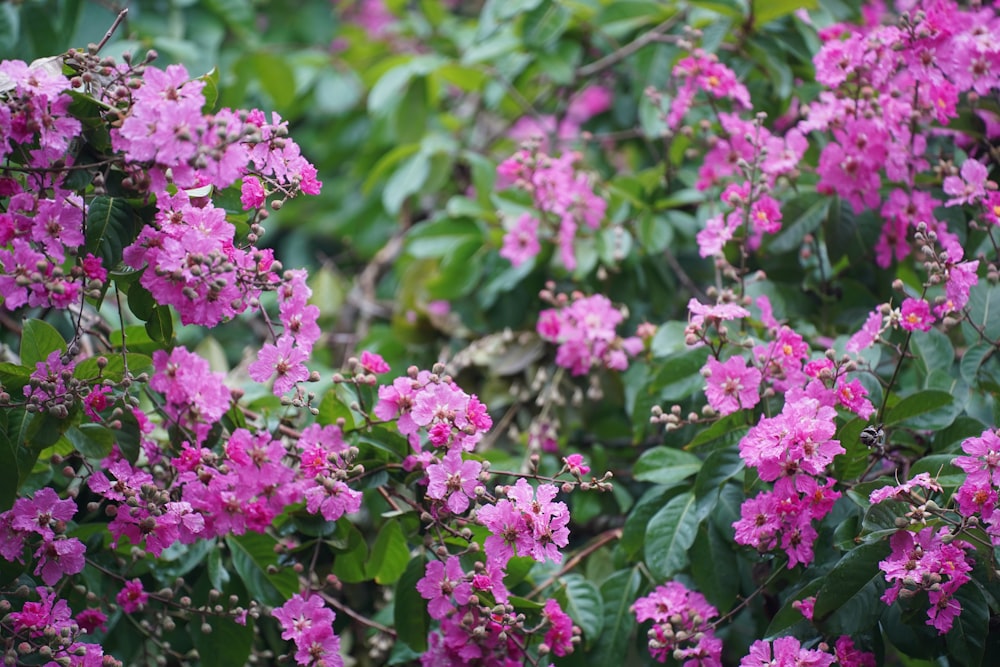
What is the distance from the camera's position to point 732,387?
3.64 feet

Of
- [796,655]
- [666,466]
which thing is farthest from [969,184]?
[796,655]

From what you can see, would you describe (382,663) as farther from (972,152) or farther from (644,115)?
(972,152)

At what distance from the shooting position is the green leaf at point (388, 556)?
1.17m

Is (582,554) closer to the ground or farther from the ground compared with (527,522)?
closer to the ground

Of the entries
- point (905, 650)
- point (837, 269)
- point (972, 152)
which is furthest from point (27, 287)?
point (972, 152)

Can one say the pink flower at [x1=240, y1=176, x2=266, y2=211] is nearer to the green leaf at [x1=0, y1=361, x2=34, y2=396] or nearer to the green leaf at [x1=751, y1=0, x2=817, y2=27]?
the green leaf at [x1=0, y1=361, x2=34, y2=396]

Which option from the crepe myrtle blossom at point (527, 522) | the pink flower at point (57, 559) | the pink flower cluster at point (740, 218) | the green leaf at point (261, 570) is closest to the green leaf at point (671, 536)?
the crepe myrtle blossom at point (527, 522)

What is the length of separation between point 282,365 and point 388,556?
303 mm

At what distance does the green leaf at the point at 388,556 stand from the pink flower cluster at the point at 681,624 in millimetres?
297

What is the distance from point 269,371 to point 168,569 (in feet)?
1.12

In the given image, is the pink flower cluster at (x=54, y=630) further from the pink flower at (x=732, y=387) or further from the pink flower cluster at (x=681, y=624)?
the pink flower at (x=732, y=387)

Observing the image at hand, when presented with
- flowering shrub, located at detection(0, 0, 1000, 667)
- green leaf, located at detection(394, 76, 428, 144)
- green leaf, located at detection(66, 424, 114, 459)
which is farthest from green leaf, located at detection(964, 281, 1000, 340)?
green leaf, located at detection(394, 76, 428, 144)

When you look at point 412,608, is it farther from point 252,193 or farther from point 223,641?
point 252,193

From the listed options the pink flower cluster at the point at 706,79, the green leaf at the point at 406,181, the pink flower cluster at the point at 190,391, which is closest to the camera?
the pink flower cluster at the point at 190,391
